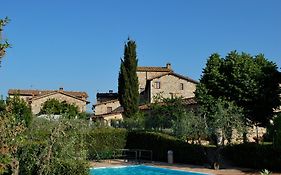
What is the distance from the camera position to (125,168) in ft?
75.5

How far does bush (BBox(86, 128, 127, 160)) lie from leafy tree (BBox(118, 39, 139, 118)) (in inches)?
498

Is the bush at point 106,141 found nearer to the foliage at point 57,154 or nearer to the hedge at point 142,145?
the hedge at point 142,145

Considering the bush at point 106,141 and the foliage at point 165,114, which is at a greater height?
the foliage at point 165,114

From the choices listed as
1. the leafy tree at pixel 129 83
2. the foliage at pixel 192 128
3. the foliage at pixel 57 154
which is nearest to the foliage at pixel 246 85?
the foliage at pixel 192 128

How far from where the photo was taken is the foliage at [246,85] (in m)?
27.4

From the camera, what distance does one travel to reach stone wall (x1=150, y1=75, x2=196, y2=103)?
53688mm

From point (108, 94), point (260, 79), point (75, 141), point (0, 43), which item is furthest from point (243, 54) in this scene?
point (108, 94)

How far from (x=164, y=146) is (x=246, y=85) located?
708cm

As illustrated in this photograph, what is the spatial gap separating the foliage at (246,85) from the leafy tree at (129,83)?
13.1 metres

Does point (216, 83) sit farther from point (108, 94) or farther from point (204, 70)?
point (108, 94)

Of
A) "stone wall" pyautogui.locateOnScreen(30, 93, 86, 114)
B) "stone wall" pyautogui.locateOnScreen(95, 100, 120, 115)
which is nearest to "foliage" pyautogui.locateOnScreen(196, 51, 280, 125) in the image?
"stone wall" pyautogui.locateOnScreen(95, 100, 120, 115)

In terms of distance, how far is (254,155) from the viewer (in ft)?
68.4

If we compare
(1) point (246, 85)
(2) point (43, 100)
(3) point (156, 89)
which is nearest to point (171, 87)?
(3) point (156, 89)

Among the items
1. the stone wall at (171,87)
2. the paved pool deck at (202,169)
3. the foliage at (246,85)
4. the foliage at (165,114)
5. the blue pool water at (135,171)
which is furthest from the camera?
the stone wall at (171,87)
